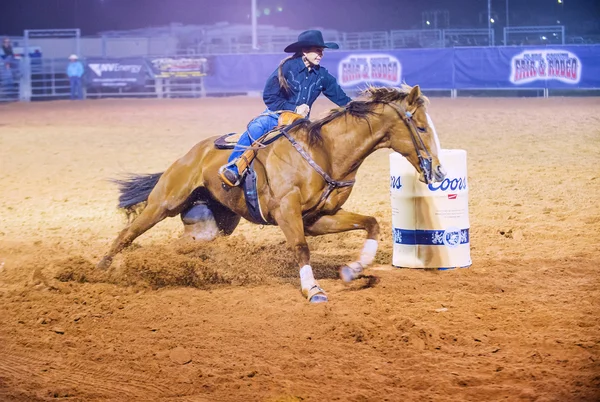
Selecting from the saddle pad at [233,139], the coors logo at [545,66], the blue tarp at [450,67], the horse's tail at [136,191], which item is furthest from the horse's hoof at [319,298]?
the coors logo at [545,66]

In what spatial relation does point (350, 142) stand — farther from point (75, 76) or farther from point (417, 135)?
point (75, 76)

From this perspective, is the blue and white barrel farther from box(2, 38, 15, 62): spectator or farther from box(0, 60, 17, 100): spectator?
box(0, 60, 17, 100): spectator

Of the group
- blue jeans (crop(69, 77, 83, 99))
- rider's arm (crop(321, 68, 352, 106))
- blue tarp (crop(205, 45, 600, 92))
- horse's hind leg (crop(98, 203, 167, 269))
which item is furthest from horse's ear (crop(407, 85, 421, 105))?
blue jeans (crop(69, 77, 83, 99))

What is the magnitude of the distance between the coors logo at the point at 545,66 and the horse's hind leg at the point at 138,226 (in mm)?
21632

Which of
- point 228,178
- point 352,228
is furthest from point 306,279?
point 228,178

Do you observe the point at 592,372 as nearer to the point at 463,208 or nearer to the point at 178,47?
the point at 463,208

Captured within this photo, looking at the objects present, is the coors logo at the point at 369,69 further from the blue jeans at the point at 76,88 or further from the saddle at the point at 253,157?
the saddle at the point at 253,157

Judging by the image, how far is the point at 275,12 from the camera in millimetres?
51875

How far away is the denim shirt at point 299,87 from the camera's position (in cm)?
655

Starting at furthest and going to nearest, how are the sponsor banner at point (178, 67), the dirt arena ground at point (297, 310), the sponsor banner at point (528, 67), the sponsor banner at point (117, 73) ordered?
the sponsor banner at point (117, 73), the sponsor banner at point (178, 67), the sponsor banner at point (528, 67), the dirt arena ground at point (297, 310)

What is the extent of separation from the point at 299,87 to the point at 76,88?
25918 mm

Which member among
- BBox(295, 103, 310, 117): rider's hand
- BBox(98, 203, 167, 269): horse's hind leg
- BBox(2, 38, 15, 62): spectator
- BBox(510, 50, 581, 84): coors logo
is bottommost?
BBox(98, 203, 167, 269): horse's hind leg

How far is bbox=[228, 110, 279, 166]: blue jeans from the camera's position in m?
6.66

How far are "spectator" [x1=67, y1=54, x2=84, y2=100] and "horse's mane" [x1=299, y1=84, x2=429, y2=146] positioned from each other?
25.0m
